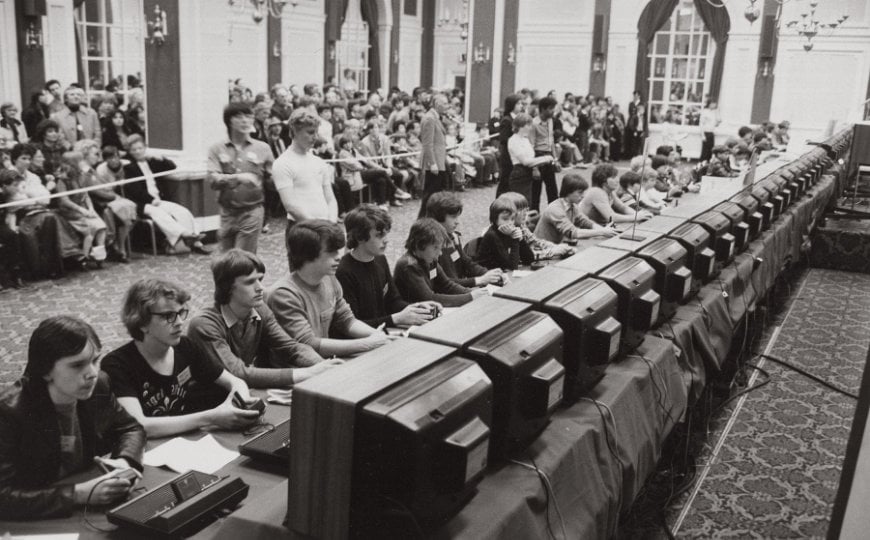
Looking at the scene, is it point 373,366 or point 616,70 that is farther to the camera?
point 616,70

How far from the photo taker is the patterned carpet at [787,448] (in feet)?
11.0

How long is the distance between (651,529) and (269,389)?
61.2 inches

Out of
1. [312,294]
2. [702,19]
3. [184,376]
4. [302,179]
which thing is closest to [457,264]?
[302,179]

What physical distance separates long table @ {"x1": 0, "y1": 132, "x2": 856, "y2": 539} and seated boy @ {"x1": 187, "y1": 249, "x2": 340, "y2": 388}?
0.25 meters

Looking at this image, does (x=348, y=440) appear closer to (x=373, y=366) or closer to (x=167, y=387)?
(x=373, y=366)

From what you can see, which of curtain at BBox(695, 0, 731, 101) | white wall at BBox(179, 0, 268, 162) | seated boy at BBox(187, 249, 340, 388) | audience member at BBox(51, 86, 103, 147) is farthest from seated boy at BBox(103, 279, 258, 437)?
curtain at BBox(695, 0, 731, 101)

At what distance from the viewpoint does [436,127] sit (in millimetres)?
8039

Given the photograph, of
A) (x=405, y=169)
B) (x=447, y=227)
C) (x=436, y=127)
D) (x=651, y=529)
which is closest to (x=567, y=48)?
(x=405, y=169)

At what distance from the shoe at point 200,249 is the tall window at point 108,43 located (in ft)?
23.2

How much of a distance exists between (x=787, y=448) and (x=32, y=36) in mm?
10288

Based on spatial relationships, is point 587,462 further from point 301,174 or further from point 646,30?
point 646,30

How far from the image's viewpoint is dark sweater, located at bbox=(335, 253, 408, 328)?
A: 3.75 meters

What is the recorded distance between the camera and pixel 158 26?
746cm

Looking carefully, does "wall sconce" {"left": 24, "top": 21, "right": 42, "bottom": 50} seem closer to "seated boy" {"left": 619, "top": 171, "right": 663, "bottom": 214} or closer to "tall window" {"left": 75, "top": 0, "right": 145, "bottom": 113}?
"tall window" {"left": 75, "top": 0, "right": 145, "bottom": 113}
